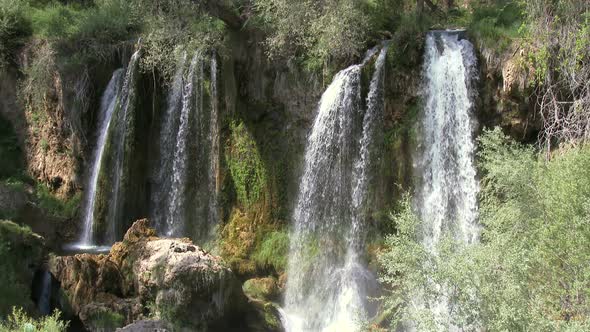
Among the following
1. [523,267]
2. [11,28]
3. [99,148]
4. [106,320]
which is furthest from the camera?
[11,28]

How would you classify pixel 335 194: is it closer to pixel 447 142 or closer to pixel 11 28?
pixel 447 142

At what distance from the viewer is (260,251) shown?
1409cm

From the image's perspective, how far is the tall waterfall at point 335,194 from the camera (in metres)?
12.9

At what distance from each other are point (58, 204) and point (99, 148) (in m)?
1.95

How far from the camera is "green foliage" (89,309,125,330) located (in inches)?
414

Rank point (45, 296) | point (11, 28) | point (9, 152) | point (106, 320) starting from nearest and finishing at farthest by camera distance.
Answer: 1. point (106, 320)
2. point (45, 296)
3. point (9, 152)
4. point (11, 28)

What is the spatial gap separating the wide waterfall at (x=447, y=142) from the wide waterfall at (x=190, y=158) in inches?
225

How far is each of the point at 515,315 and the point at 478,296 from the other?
436 millimetres

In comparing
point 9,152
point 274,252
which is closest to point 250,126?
point 274,252

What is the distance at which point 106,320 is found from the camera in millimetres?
10555

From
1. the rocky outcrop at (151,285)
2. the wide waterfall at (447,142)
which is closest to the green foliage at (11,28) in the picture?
the rocky outcrop at (151,285)

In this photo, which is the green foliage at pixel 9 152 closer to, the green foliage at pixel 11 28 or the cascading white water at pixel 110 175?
the green foliage at pixel 11 28

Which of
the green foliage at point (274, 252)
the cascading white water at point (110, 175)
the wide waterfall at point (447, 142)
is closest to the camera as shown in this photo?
the wide waterfall at point (447, 142)

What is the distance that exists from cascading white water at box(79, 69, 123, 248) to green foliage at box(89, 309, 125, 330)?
5.07m
